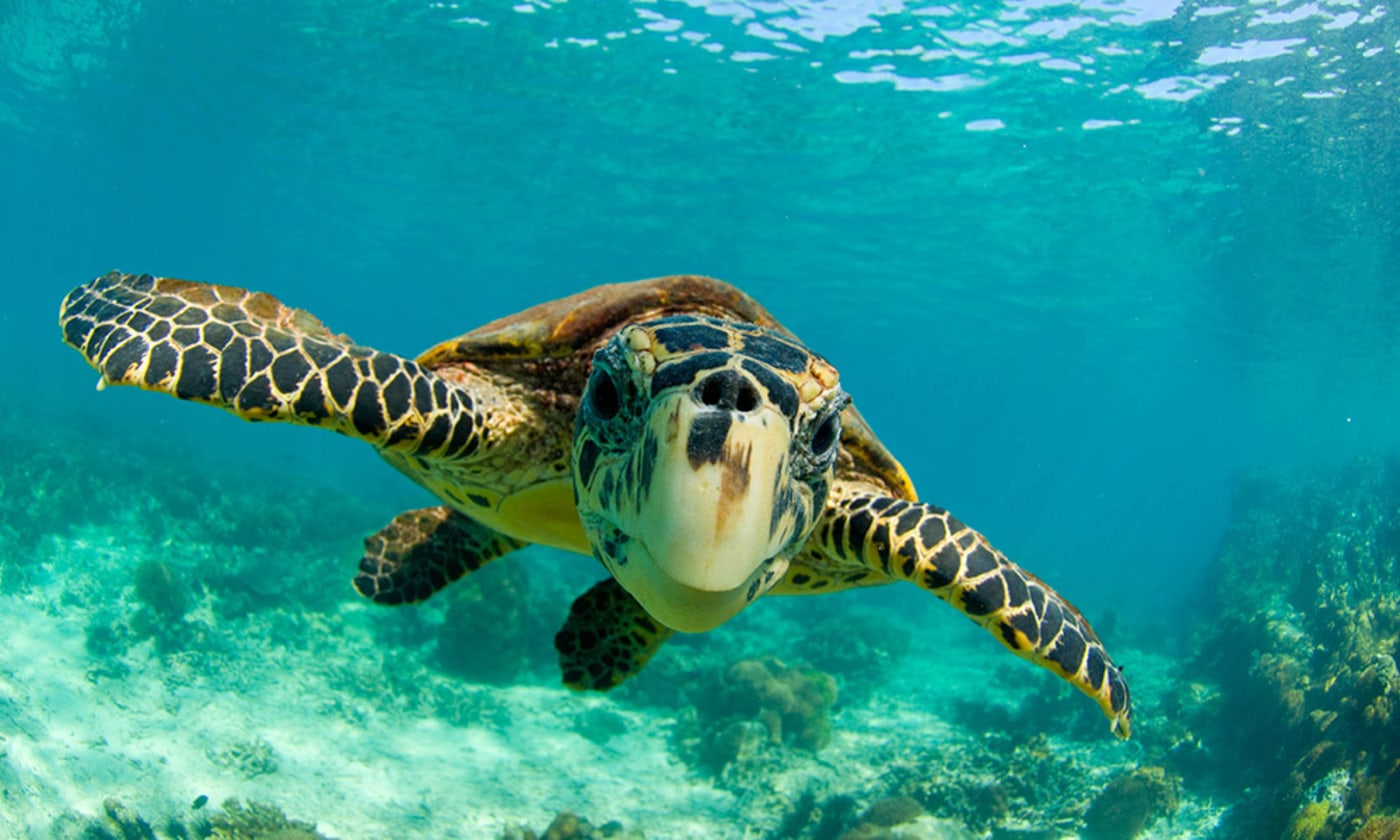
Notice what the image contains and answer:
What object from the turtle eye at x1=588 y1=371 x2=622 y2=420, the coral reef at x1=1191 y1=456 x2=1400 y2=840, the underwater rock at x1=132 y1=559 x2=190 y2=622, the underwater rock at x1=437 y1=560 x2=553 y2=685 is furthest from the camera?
the underwater rock at x1=437 y1=560 x2=553 y2=685

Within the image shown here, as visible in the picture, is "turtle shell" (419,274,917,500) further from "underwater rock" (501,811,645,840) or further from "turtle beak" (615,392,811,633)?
"underwater rock" (501,811,645,840)

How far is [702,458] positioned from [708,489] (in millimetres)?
82

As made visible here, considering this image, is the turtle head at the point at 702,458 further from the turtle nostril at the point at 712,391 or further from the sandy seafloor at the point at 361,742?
the sandy seafloor at the point at 361,742

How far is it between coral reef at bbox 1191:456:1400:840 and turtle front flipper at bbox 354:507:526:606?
7.86 m

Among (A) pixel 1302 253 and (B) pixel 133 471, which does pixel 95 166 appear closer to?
(B) pixel 133 471

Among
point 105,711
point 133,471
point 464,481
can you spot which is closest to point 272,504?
point 133,471

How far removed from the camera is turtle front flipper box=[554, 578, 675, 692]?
5.15 metres

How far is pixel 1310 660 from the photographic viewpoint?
42.4ft

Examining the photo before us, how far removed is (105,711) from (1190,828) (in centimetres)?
1261

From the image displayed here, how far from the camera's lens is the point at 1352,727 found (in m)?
8.24

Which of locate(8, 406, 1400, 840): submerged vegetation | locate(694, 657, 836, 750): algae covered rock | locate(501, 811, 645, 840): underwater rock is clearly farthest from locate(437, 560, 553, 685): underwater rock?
locate(501, 811, 645, 840): underwater rock

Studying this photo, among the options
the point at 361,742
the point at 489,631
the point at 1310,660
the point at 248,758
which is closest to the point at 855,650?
the point at 1310,660

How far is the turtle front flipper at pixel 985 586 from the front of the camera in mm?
3217

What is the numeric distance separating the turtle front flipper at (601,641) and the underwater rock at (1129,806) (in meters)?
6.78
